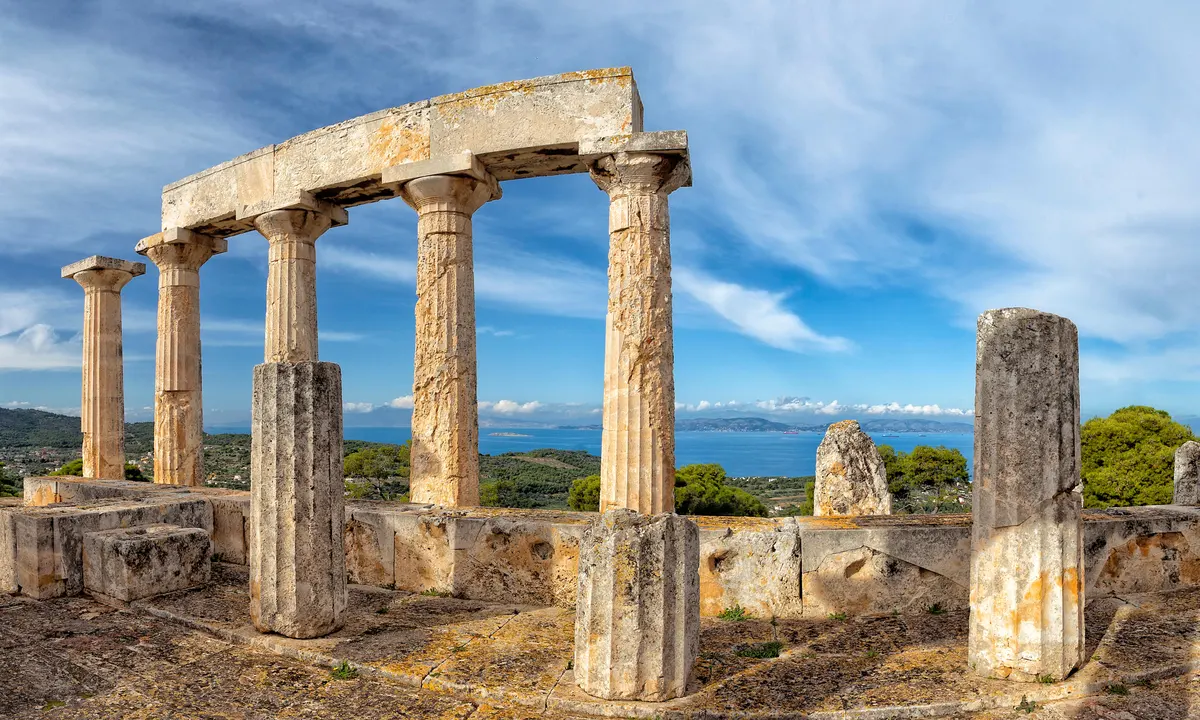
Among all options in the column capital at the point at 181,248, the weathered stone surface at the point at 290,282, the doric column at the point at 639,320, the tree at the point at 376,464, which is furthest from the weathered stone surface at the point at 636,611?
the tree at the point at 376,464

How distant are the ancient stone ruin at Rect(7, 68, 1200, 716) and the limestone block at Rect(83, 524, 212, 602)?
0.03m

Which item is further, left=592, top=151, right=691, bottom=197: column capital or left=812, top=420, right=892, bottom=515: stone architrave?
left=812, top=420, right=892, bottom=515: stone architrave

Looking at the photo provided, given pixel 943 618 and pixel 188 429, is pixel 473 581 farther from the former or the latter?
pixel 188 429

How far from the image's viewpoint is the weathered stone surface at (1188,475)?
1121cm

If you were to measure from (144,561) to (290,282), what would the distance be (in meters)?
6.16

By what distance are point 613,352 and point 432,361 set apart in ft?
10.1

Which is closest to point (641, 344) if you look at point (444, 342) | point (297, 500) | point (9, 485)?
point (444, 342)

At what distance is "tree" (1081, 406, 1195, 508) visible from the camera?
22.4 m

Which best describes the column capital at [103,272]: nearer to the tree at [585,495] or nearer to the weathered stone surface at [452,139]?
the weathered stone surface at [452,139]

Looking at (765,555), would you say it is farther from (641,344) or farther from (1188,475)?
(1188,475)

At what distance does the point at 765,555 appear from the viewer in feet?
24.8

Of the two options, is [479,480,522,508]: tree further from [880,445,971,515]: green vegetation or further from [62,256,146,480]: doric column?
[62,256,146,480]: doric column

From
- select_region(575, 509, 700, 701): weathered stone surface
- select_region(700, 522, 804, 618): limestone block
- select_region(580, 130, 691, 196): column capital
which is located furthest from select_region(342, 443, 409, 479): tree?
select_region(575, 509, 700, 701): weathered stone surface

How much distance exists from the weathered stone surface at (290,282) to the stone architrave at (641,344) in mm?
6322
